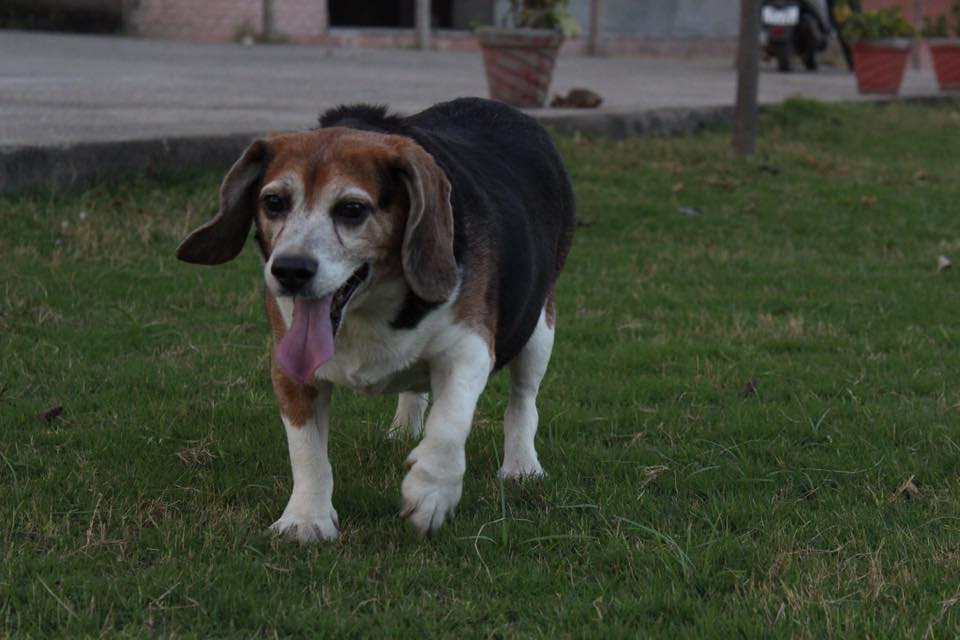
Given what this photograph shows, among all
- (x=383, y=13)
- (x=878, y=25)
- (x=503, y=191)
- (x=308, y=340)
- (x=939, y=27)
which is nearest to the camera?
(x=308, y=340)

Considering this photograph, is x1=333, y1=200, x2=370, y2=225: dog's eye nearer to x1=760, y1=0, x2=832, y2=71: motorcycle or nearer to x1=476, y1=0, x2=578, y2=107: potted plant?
x1=476, y1=0, x2=578, y2=107: potted plant

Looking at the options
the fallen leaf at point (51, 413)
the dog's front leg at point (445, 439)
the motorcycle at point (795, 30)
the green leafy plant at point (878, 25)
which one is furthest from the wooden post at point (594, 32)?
the dog's front leg at point (445, 439)

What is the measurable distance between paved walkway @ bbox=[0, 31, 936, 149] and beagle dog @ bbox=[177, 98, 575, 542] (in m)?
3.94

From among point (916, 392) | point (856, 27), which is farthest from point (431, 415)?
point (856, 27)

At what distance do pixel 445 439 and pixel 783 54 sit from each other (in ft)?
65.5

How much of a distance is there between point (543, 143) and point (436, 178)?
4.03 ft

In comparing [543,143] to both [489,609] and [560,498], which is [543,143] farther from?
[489,609]

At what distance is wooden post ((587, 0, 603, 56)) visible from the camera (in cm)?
2638

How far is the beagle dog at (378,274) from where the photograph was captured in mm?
3598

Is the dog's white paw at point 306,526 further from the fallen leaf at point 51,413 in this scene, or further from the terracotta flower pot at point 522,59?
the terracotta flower pot at point 522,59

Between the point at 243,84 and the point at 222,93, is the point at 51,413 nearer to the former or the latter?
the point at 222,93

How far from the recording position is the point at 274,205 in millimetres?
3670

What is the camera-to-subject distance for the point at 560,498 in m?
4.11

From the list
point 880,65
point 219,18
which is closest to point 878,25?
point 880,65
